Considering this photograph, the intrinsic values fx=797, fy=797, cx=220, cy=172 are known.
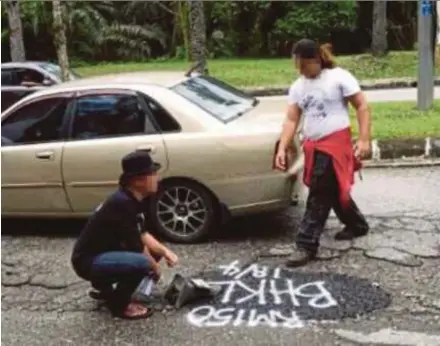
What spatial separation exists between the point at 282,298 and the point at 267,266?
2.14 feet

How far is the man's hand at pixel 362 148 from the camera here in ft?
18.4

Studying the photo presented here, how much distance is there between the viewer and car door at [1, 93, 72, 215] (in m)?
6.44

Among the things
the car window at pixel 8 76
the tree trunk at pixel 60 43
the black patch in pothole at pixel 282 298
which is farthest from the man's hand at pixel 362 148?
the car window at pixel 8 76

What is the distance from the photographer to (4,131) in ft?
22.0

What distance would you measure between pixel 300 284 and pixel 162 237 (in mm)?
1452

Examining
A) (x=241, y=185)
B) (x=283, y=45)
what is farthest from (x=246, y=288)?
(x=283, y=45)

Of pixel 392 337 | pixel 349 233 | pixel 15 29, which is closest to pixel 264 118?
pixel 349 233

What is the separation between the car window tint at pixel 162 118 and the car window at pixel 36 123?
0.76m

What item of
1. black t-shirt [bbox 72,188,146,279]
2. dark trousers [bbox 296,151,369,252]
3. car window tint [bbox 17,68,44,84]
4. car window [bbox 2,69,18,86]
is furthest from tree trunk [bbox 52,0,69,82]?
black t-shirt [bbox 72,188,146,279]

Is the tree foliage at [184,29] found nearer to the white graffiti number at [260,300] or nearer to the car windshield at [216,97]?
the car windshield at [216,97]

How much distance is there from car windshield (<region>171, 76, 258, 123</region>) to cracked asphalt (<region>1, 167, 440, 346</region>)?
955mm

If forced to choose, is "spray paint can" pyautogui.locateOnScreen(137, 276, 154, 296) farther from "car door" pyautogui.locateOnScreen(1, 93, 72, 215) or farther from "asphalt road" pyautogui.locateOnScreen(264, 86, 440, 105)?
"asphalt road" pyautogui.locateOnScreen(264, 86, 440, 105)

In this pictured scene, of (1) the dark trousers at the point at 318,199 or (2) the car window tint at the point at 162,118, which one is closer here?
(1) the dark trousers at the point at 318,199

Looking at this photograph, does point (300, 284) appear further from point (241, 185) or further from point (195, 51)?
point (195, 51)
